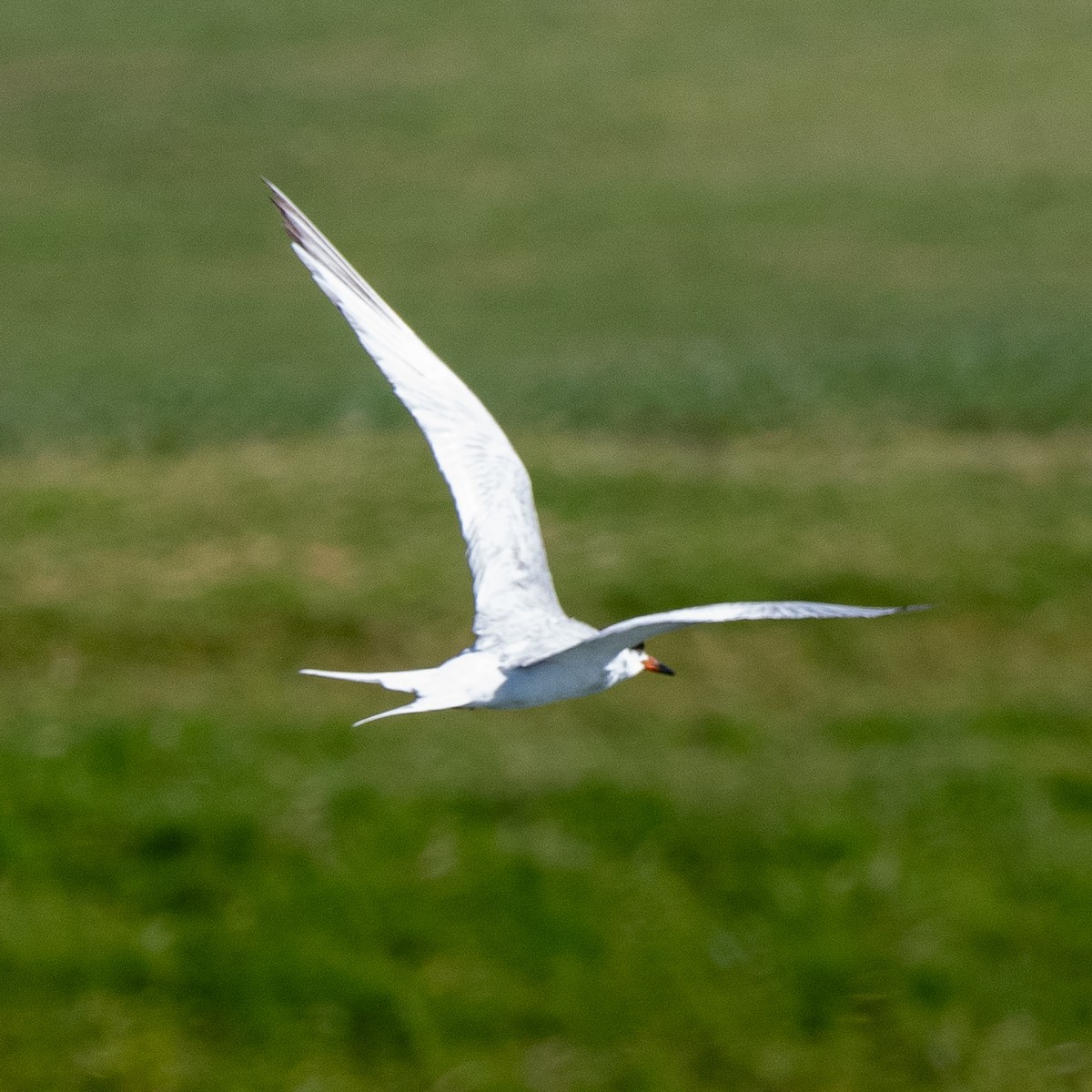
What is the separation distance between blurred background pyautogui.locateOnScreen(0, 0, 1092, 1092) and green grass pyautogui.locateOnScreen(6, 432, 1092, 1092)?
1.0 inches

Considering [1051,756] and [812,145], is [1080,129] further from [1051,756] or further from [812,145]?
[1051,756]

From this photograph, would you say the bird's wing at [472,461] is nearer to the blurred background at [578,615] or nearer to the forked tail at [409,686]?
the forked tail at [409,686]

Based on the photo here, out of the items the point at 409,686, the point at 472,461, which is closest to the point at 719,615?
the point at 409,686

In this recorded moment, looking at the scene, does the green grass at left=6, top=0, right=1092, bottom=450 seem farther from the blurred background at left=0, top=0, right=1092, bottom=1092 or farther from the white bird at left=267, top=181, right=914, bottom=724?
the white bird at left=267, top=181, right=914, bottom=724

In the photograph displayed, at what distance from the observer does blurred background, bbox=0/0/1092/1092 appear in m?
9.02

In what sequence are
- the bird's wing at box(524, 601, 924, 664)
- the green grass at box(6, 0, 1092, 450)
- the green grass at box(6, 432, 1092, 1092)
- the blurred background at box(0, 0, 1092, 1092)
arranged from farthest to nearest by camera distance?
the green grass at box(6, 0, 1092, 450) → the blurred background at box(0, 0, 1092, 1092) → the green grass at box(6, 432, 1092, 1092) → the bird's wing at box(524, 601, 924, 664)

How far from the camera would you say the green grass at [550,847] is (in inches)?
351

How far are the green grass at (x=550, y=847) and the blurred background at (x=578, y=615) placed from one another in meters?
0.02

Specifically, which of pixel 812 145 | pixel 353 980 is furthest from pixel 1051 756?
pixel 812 145

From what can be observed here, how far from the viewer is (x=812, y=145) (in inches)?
1232

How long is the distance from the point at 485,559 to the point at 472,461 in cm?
46

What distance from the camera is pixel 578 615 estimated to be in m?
13.1

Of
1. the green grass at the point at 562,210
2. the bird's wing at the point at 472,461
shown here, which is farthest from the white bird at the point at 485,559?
the green grass at the point at 562,210

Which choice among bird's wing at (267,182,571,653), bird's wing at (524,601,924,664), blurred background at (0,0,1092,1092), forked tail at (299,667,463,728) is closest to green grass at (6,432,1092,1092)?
blurred background at (0,0,1092,1092)
